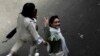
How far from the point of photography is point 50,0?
1534 centimetres

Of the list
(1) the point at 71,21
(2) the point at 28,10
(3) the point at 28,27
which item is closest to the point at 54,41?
(3) the point at 28,27

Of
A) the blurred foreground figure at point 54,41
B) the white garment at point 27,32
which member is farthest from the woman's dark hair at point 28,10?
the blurred foreground figure at point 54,41

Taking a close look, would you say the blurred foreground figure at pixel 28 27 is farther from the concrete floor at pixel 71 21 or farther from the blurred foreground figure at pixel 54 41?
the concrete floor at pixel 71 21

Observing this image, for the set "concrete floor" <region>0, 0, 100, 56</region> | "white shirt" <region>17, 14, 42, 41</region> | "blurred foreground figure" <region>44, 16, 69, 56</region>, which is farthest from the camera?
"concrete floor" <region>0, 0, 100, 56</region>

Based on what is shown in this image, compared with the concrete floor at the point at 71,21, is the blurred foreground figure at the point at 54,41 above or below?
above

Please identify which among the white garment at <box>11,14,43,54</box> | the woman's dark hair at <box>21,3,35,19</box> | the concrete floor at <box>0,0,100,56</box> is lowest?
the concrete floor at <box>0,0,100,56</box>

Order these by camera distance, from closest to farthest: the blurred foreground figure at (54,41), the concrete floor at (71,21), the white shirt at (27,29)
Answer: the blurred foreground figure at (54,41) < the white shirt at (27,29) < the concrete floor at (71,21)

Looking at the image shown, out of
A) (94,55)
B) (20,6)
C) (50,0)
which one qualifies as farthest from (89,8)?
(94,55)

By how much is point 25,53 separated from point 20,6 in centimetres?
433

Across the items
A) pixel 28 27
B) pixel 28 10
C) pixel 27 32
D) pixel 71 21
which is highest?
pixel 28 10

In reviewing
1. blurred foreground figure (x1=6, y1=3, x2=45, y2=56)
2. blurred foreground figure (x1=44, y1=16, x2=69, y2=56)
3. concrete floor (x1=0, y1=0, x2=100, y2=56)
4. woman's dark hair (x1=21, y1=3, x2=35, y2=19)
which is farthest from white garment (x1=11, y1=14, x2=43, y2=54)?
concrete floor (x1=0, y1=0, x2=100, y2=56)

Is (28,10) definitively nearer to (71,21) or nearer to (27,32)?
(27,32)

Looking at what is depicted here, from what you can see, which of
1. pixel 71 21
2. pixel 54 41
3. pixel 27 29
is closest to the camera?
pixel 54 41

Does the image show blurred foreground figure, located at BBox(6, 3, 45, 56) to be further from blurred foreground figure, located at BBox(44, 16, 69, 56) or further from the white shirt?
blurred foreground figure, located at BBox(44, 16, 69, 56)
